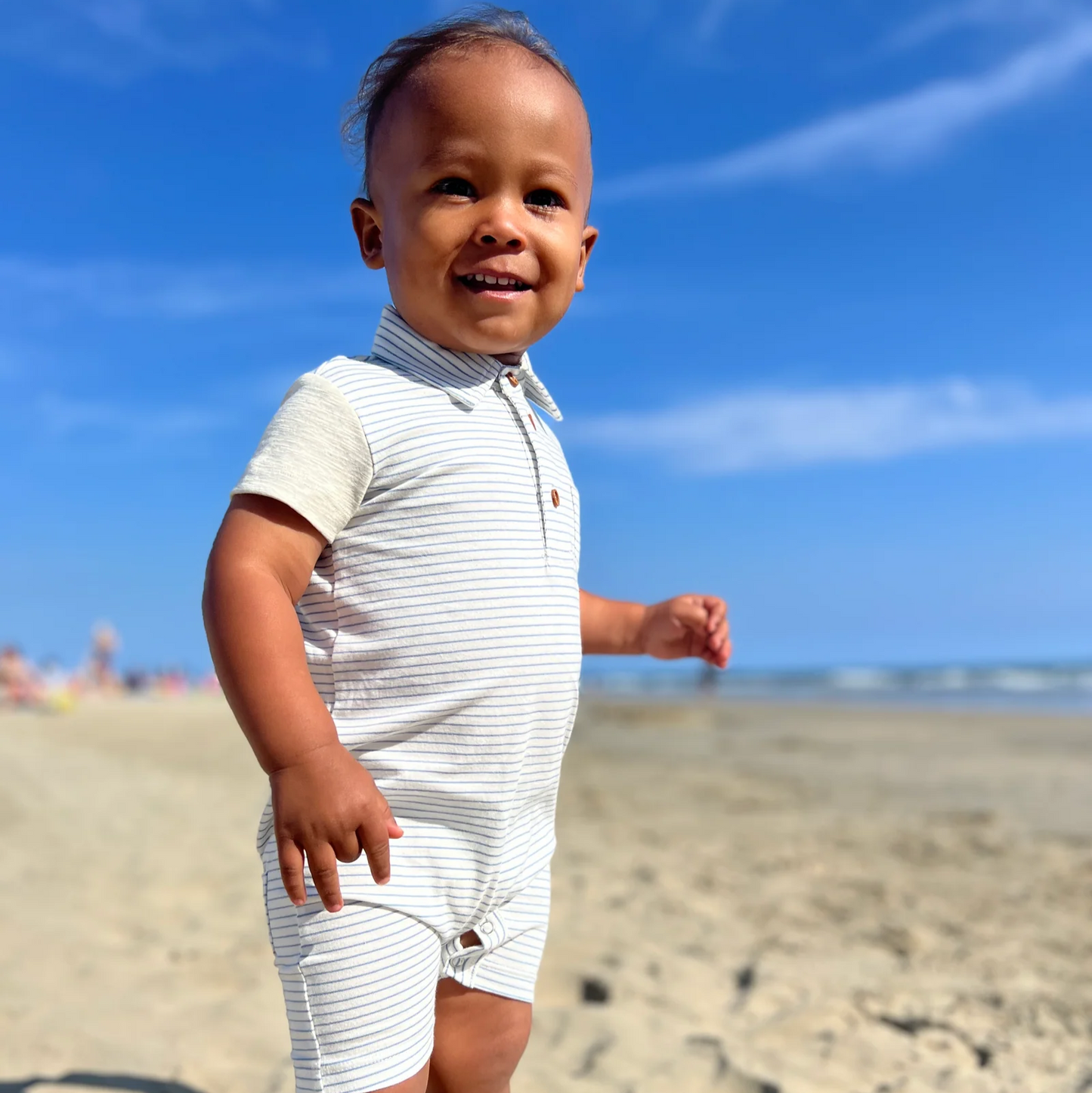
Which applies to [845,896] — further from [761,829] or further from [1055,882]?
[761,829]

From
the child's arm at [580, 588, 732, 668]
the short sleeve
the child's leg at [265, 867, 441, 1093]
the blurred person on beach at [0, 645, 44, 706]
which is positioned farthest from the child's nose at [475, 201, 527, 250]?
the blurred person on beach at [0, 645, 44, 706]

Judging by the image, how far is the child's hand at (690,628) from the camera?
228cm

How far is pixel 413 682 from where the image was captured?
1.66m

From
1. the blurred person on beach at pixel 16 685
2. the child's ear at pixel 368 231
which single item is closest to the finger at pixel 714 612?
the child's ear at pixel 368 231

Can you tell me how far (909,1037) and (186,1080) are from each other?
1.87 meters

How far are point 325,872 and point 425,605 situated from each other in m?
0.43

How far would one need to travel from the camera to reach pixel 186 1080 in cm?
261

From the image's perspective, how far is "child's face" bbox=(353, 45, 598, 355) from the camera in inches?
68.4

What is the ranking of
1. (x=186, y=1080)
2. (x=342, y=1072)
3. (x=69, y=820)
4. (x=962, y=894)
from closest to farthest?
(x=342, y=1072) < (x=186, y=1080) < (x=962, y=894) < (x=69, y=820)

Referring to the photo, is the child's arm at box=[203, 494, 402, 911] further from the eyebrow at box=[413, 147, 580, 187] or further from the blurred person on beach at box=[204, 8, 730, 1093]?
the eyebrow at box=[413, 147, 580, 187]

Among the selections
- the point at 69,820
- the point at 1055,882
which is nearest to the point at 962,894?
the point at 1055,882

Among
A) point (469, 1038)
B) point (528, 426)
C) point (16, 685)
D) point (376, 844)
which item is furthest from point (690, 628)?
point (16, 685)

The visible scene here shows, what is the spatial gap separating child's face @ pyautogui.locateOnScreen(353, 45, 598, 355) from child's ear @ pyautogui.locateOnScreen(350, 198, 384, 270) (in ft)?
0.16

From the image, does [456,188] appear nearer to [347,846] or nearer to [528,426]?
[528,426]
